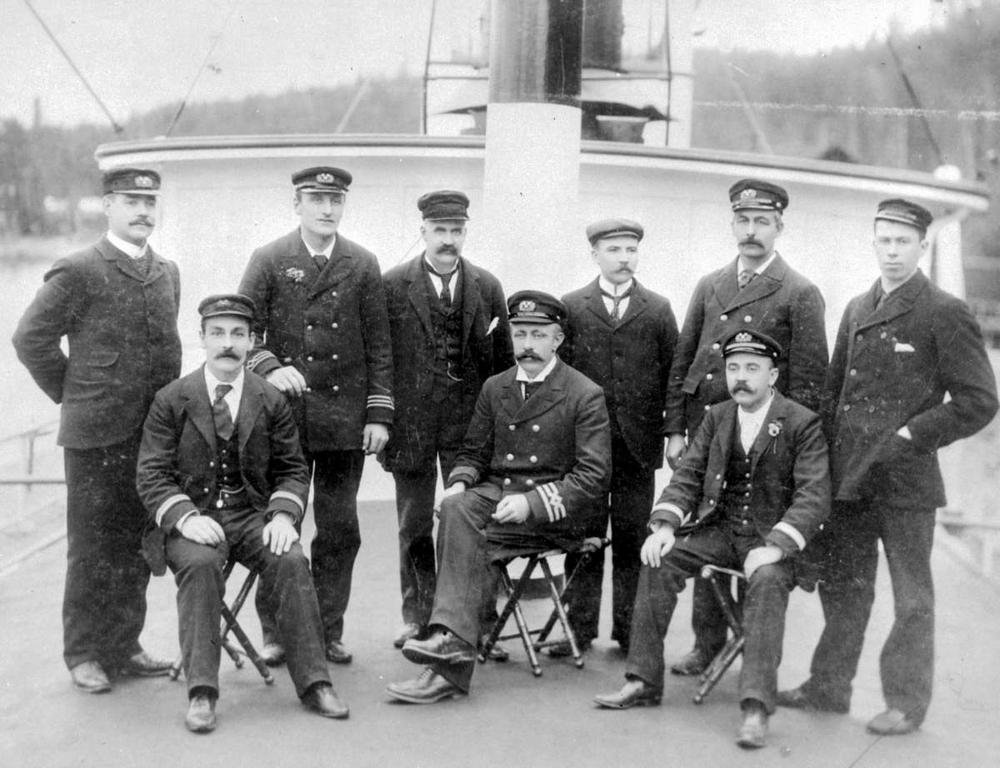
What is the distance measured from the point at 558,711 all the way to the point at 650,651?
406mm

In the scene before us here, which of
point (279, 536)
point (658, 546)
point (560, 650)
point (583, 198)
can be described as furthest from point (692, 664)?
point (583, 198)

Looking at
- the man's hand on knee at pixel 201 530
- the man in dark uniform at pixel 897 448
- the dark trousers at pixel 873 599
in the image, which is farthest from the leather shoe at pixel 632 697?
the man's hand on knee at pixel 201 530

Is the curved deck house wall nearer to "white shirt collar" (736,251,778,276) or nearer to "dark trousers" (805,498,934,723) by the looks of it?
"white shirt collar" (736,251,778,276)

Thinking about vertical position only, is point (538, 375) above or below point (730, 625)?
above

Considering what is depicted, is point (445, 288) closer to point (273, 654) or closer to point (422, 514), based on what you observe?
point (422, 514)

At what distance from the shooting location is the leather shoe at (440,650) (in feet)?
12.3

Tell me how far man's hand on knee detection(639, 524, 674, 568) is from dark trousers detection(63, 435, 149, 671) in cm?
201

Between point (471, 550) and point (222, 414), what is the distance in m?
1.10

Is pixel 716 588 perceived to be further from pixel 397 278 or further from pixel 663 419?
pixel 397 278

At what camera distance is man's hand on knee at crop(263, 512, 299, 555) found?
3.76 meters

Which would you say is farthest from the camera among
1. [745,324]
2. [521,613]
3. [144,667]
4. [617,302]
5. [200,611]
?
[617,302]

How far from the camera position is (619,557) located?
457 cm

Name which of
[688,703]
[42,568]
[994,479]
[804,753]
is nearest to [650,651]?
[688,703]

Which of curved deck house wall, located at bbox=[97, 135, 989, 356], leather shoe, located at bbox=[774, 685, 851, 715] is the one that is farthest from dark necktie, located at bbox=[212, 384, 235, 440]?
curved deck house wall, located at bbox=[97, 135, 989, 356]
